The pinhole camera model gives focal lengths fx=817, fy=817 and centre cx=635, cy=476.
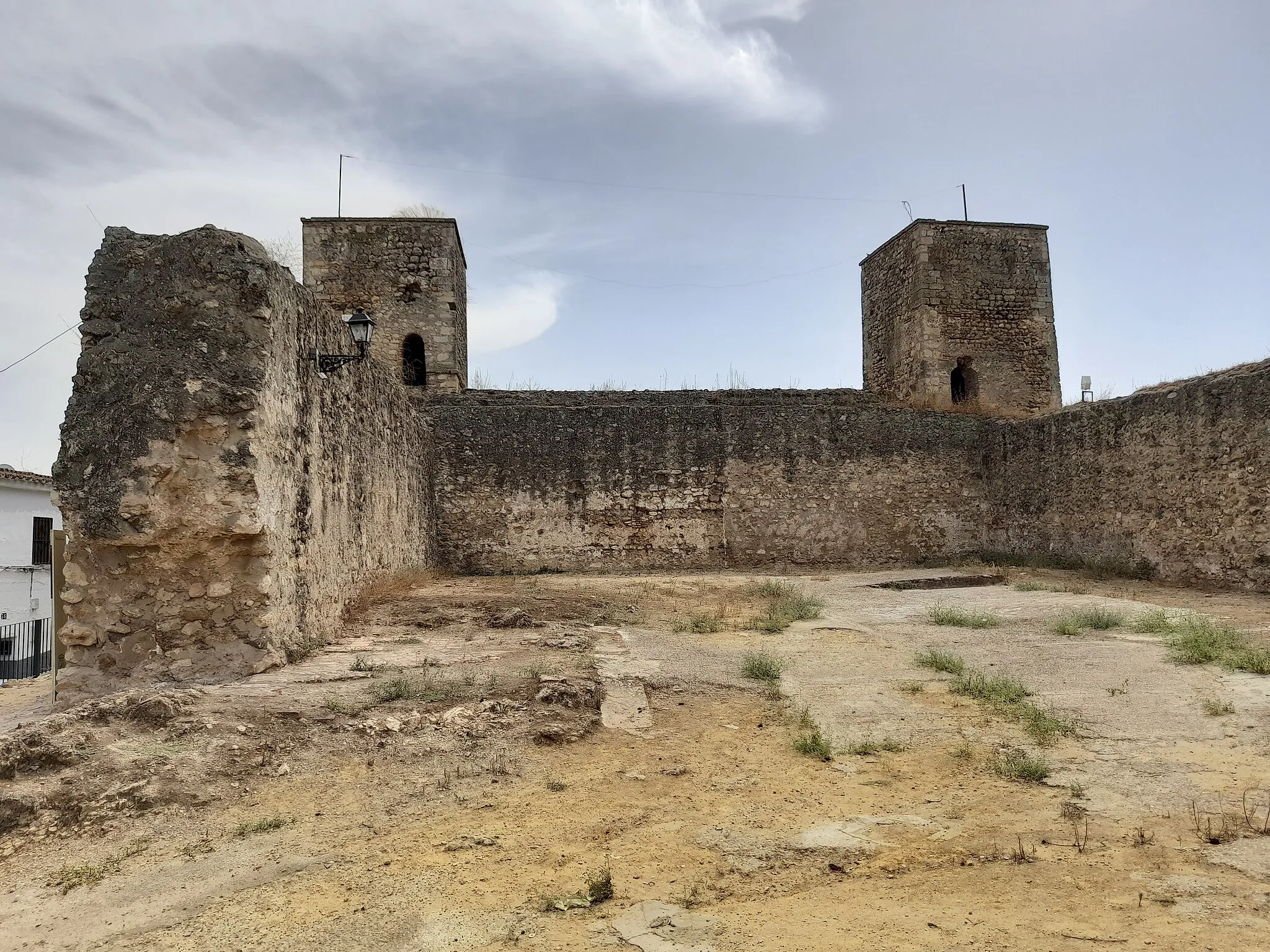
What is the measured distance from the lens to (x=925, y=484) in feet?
53.0

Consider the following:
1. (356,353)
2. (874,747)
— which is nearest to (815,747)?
(874,747)

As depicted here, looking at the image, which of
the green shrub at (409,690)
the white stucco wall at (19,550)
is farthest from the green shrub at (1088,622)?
the white stucco wall at (19,550)

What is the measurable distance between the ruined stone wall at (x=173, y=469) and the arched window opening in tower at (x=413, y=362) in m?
12.1

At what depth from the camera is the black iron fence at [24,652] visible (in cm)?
1255

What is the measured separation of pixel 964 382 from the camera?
1864cm

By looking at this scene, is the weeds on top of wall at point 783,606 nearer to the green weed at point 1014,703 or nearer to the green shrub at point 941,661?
the green shrub at point 941,661

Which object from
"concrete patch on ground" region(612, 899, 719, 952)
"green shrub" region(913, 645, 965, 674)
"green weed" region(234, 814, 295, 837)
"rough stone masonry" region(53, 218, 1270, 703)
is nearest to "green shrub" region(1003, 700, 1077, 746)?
"green shrub" region(913, 645, 965, 674)

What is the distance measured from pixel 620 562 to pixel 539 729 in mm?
10877

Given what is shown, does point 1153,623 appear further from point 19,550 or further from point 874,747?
point 19,550

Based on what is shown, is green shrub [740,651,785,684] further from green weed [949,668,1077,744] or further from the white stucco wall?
the white stucco wall

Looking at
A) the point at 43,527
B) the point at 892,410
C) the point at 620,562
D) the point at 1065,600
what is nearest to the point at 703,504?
the point at 620,562

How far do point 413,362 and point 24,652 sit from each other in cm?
963

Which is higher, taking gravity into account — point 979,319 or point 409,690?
point 979,319

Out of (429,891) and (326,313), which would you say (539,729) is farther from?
(326,313)
